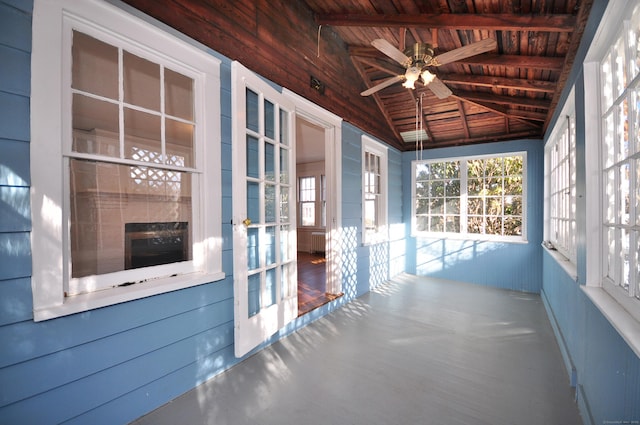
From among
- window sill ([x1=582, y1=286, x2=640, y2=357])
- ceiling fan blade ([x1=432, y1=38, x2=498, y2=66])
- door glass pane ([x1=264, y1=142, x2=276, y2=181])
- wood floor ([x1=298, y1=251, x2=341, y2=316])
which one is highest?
ceiling fan blade ([x1=432, y1=38, x2=498, y2=66])

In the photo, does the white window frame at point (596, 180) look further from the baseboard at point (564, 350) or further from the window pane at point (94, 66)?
the window pane at point (94, 66)

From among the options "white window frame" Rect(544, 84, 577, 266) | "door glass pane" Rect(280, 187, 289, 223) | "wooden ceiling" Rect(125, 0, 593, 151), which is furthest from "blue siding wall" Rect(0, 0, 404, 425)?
"white window frame" Rect(544, 84, 577, 266)

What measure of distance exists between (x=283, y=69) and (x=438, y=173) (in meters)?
3.84

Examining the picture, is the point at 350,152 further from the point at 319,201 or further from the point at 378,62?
the point at 319,201

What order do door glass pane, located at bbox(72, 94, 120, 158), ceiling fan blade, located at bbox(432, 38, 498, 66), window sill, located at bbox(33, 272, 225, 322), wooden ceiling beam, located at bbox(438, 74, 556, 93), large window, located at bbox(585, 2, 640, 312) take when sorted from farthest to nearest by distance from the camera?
wooden ceiling beam, located at bbox(438, 74, 556, 93) → ceiling fan blade, located at bbox(432, 38, 498, 66) → door glass pane, located at bbox(72, 94, 120, 158) → window sill, located at bbox(33, 272, 225, 322) → large window, located at bbox(585, 2, 640, 312)

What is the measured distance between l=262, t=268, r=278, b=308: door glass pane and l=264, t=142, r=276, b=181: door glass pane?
33.6 inches

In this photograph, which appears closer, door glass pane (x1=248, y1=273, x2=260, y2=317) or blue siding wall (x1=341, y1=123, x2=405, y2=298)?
door glass pane (x1=248, y1=273, x2=260, y2=317)

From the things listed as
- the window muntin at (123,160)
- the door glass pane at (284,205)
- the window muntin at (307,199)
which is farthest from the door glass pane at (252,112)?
the window muntin at (307,199)

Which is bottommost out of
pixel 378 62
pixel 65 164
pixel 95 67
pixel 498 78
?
pixel 65 164

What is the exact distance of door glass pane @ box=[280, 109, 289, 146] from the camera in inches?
105

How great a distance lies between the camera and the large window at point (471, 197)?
15.4 ft

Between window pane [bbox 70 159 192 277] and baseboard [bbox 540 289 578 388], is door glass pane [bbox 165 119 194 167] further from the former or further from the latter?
baseboard [bbox 540 289 578 388]

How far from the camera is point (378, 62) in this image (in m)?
3.58

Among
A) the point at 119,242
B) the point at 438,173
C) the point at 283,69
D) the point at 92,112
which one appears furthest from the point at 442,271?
the point at 92,112
